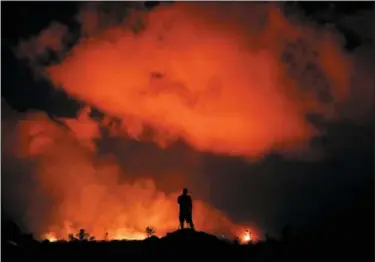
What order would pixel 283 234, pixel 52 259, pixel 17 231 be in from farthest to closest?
pixel 17 231
pixel 283 234
pixel 52 259

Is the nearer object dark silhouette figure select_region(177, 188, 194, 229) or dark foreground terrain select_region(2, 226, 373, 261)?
dark foreground terrain select_region(2, 226, 373, 261)

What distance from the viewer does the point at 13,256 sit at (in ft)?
67.8

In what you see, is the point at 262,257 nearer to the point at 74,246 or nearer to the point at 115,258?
the point at 115,258

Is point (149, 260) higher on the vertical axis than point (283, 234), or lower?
lower

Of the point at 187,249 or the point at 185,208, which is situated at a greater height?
the point at 185,208

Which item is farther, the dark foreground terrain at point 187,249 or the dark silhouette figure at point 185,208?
the dark silhouette figure at point 185,208

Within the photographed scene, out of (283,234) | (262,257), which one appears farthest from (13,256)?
(283,234)

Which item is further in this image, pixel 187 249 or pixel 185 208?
pixel 185 208

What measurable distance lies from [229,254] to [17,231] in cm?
1531

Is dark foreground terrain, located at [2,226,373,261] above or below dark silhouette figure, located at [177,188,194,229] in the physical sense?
below

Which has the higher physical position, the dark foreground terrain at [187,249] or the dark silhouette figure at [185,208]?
the dark silhouette figure at [185,208]

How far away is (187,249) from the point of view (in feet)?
72.3

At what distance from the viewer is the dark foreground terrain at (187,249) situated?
68.9 ft

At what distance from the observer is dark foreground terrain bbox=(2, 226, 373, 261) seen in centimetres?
2100
